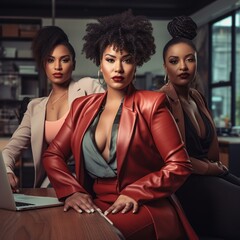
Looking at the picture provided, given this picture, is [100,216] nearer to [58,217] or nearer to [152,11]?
[58,217]

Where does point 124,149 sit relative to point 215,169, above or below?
above

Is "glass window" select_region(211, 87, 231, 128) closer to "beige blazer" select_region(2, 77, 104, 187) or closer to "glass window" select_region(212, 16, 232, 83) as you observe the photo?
"glass window" select_region(212, 16, 232, 83)

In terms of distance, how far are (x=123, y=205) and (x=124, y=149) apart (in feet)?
0.69

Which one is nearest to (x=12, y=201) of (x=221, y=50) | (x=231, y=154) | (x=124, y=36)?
(x=124, y=36)

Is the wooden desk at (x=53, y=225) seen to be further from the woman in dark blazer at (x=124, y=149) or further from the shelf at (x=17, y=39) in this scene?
the shelf at (x=17, y=39)

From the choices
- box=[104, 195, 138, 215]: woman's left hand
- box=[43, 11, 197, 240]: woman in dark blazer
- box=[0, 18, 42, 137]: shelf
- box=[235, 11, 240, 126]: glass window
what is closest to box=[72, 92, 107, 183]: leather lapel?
box=[43, 11, 197, 240]: woman in dark blazer

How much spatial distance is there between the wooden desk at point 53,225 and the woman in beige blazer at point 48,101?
0.64 metres

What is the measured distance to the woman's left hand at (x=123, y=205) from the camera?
1.44m

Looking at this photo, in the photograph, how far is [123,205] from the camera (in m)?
1.45

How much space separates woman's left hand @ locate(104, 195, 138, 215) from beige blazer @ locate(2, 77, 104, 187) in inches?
32.3

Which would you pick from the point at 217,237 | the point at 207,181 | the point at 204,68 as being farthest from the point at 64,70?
the point at 204,68

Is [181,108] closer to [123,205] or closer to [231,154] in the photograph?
[123,205]

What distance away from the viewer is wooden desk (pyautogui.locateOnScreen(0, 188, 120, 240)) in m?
1.19

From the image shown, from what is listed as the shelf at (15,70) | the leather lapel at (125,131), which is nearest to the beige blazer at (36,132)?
the leather lapel at (125,131)
